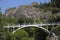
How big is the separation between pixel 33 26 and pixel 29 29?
5325 millimetres

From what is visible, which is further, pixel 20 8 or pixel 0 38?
pixel 20 8

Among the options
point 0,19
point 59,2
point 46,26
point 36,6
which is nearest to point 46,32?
point 46,26

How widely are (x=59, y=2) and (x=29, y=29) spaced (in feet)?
68.1

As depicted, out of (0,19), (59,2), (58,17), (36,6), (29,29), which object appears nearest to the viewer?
(0,19)

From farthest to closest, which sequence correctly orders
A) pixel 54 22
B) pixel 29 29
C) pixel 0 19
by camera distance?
pixel 29 29, pixel 54 22, pixel 0 19

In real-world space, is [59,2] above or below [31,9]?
above

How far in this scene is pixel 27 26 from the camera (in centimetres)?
6356

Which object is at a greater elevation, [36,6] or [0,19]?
[0,19]

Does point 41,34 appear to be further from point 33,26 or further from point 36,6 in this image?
point 36,6

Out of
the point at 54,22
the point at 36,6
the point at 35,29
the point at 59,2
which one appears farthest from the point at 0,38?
the point at 36,6

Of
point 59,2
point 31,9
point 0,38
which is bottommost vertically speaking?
point 31,9

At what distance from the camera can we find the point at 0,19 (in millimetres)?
21734

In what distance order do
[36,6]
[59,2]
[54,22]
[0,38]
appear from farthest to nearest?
[36,6], [54,22], [59,2], [0,38]

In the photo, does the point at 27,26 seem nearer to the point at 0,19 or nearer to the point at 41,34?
the point at 41,34
